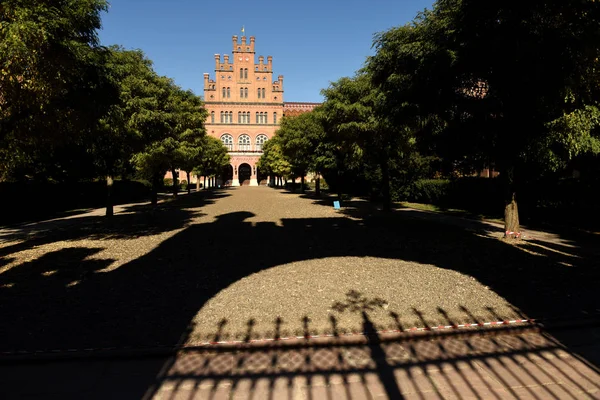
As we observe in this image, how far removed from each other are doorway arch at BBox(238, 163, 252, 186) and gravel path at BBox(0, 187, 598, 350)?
72.3 m

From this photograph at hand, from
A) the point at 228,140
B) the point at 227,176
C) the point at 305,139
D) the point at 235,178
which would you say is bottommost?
the point at 235,178

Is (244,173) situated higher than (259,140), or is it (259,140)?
(259,140)

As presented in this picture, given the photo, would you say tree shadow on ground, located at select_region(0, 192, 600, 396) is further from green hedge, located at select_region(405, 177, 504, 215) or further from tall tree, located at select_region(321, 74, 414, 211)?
green hedge, located at select_region(405, 177, 504, 215)

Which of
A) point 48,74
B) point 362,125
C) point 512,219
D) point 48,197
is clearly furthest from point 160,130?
point 512,219

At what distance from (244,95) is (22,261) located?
71282mm

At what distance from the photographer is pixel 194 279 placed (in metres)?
6.68

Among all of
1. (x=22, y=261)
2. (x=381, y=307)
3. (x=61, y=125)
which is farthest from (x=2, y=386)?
(x=61, y=125)

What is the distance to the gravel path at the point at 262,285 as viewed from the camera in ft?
14.8

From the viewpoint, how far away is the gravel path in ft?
14.8

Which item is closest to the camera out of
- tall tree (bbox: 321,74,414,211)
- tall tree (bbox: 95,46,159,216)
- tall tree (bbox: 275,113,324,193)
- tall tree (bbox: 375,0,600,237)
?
tall tree (bbox: 375,0,600,237)

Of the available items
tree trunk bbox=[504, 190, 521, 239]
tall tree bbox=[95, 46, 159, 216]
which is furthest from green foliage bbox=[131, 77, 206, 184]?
tree trunk bbox=[504, 190, 521, 239]

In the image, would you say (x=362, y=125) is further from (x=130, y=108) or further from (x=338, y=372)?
(x=338, y=372)

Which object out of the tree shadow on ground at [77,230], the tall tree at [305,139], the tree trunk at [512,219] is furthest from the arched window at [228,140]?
the tree trunk at [512,219]

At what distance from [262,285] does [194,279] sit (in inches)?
55.2
